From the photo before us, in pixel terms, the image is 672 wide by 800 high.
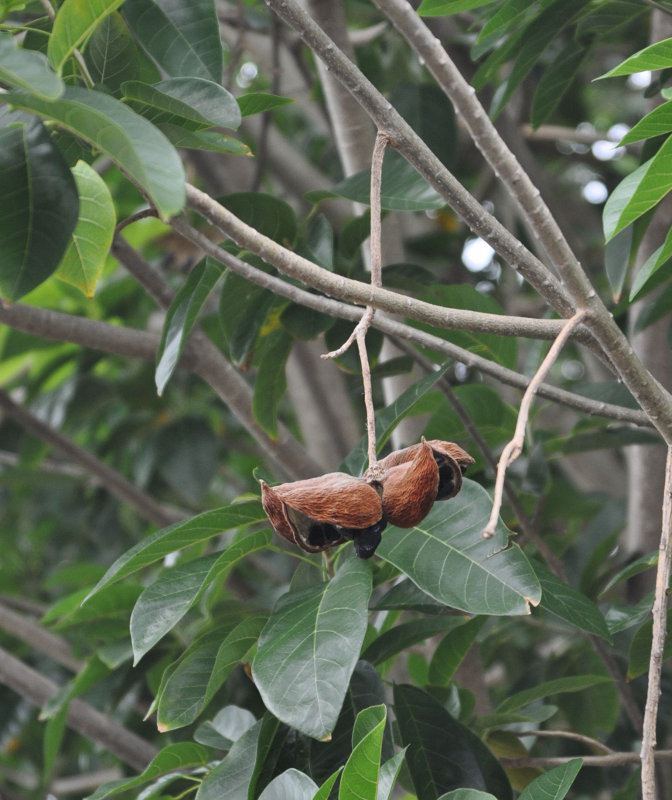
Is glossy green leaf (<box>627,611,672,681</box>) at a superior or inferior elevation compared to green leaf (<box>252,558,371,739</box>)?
inferior

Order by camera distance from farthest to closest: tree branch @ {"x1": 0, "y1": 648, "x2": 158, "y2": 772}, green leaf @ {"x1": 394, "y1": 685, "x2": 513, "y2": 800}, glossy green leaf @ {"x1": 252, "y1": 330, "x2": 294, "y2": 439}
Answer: tree branch @ {"x1": 0, "y1": 648, "x2": 158, "y2": 772} → glossy green leaf @ {"x1": 252, "y1": 330, "x2": 294, "y2": 439} → green leaf @ {"x1": 394, "y1": 685, "x2": 513, "y2": 800}

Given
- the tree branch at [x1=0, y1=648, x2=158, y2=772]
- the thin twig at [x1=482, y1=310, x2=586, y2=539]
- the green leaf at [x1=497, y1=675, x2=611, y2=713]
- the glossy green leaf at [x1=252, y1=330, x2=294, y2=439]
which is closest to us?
the thin twig at [x1=482, y1=310, x2=586, y2=539]

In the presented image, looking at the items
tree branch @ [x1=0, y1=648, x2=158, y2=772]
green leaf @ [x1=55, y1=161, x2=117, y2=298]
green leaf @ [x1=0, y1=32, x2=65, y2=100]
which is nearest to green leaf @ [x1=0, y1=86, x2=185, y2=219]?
green leaf @ [x1=0, y1=32, x2=65, y2=100]

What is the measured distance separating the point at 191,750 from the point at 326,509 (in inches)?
13.9

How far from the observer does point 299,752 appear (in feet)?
2.28

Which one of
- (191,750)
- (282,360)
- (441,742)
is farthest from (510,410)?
(191,750)

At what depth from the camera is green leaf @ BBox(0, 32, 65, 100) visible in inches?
16.1

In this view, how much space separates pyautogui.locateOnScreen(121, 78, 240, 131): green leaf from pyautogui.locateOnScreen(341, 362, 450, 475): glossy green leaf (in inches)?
10.6

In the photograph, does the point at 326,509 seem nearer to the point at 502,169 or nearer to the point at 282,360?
the point at 502,169

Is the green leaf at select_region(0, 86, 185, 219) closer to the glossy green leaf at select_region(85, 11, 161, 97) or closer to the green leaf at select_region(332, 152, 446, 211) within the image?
the glossy green leaf at select_region(85, 11, 161, 97)

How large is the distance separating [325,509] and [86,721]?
2.43 feet

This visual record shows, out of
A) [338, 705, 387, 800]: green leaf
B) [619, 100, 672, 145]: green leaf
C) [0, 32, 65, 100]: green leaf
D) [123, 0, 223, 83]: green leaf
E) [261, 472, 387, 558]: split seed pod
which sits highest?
[0, 32, 65, 100]: green leaf

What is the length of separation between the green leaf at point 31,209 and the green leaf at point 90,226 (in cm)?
10

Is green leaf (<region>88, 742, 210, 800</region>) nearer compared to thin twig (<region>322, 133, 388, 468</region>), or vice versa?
thin twig (<region>322, 133, 388, 468</region>)
